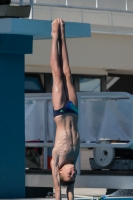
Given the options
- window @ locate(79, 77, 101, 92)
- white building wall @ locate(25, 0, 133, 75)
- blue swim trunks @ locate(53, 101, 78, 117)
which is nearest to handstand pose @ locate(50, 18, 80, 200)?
blue swim trunks @ locate(53, 101, 78, 117)

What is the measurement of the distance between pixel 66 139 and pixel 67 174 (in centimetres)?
36

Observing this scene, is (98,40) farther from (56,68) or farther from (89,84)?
(56,68)

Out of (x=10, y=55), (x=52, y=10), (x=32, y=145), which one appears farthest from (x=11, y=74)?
(x=52, y=10)

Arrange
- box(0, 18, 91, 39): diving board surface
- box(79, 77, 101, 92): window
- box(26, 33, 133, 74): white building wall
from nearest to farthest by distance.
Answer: box(0, 18, 91, 39): diving board surface
box(26, 33, 133, 74): white building wall
box(79, 77, 101, 92): window

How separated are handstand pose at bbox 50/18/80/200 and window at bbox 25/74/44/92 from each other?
1116 cm

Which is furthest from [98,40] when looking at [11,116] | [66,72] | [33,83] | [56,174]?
[56,174]

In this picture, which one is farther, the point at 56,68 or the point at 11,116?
the point at 11,116

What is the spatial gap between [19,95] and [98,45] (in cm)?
886

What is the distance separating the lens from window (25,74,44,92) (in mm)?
18000

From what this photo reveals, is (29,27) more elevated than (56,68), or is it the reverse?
(29,27)

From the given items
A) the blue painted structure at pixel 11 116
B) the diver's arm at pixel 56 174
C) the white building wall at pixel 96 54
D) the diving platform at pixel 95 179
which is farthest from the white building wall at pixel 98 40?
the diver's arm at pixel 56 174

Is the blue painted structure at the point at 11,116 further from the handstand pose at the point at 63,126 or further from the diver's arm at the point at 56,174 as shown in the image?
the diver's arm at the point at 56,174

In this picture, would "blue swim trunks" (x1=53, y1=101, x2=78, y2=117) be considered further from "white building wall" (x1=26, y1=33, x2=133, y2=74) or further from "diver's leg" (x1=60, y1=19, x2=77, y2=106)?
"white building wall" (x1=26, y1=33, x2=133, y2=74)

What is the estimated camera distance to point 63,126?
6527mm
